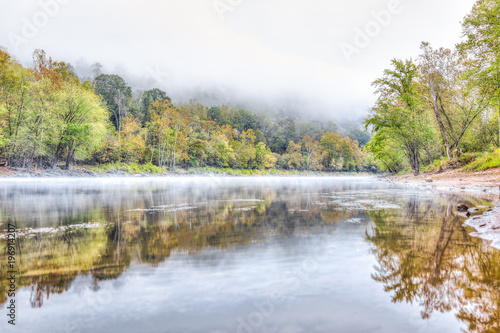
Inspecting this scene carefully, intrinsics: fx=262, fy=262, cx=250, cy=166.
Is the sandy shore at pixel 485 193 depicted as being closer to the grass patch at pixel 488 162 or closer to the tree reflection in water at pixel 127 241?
the grass patch at pixel 488 162

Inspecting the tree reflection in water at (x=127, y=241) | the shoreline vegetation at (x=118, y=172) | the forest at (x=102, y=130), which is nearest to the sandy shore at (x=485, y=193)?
the tree reflection in water at (x=127, y=241)

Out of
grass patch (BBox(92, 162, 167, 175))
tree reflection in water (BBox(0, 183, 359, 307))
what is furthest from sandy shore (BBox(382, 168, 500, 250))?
grass patch (BBox(92, 162, 167, 175))

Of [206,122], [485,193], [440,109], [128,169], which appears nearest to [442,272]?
[485,193]

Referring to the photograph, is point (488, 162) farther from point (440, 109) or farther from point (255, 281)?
point (255, 281)

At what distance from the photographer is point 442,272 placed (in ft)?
9.22

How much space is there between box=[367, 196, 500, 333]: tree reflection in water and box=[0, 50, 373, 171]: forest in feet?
127

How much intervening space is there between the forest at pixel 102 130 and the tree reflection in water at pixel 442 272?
3875cm

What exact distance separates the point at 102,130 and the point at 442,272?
42.4 m

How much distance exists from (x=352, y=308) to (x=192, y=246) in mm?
2512

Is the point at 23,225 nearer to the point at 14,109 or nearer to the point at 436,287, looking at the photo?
the point at 436,287

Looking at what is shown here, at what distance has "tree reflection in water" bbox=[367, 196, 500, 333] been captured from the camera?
7.00 feet

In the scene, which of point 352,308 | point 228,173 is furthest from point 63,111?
point 352,308

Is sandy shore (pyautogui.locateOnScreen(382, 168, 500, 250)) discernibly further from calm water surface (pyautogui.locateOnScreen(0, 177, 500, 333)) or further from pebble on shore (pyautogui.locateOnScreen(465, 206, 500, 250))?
calm water surface (pyautogui.locateOnScreen(0, 177, 500, 333))

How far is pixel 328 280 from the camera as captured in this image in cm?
270
